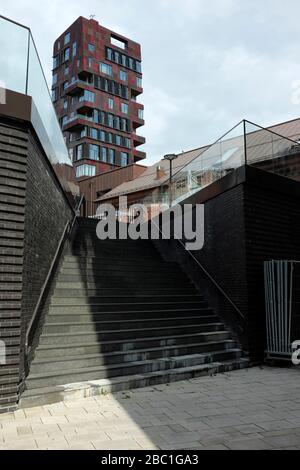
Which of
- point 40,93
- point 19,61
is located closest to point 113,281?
point 40,93

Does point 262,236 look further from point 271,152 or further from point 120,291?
point 120,291

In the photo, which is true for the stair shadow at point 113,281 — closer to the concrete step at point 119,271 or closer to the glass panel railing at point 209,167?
the concrete step at point 119,271

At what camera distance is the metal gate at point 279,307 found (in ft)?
24.9

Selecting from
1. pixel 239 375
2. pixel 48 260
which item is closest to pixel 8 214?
pixel 48 260

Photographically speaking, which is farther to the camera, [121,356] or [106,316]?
[106,316]

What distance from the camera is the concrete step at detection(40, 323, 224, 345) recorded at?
654 cm

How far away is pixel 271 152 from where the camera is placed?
8930 millimetres

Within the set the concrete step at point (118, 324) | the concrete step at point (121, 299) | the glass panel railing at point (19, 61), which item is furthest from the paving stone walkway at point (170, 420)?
the glass panel railing at point (19, 61)

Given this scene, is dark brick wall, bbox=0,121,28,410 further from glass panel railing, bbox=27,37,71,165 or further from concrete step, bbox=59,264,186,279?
concrete step, bbox=59,264,186,279

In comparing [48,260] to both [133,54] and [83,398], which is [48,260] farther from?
[133,54]

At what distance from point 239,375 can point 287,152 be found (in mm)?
5104

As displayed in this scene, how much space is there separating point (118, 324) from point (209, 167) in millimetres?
4760

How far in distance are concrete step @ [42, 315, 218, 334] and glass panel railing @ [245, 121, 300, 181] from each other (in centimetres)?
341
